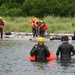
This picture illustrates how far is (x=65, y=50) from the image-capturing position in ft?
68.9

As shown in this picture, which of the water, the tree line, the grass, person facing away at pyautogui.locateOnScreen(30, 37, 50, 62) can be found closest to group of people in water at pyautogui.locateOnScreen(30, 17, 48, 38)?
the grass

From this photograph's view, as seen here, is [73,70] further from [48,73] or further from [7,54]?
[7,54]

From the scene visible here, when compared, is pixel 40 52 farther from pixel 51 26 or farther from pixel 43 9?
pixel 43 9

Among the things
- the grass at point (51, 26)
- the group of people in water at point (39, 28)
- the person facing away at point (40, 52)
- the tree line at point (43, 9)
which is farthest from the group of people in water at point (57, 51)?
the tree line at point (43, 9)

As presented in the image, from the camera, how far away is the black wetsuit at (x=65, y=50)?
2092cm

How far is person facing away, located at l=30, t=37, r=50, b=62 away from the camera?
810 inches

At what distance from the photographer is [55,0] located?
66.4 m

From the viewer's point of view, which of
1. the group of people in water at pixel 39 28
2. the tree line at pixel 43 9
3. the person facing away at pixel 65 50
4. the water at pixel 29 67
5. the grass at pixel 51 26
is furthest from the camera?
the tree line at pixel 43 9

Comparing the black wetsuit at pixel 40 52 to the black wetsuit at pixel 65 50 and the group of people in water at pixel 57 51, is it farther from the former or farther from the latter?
the black wetsuit at pixel 65 50

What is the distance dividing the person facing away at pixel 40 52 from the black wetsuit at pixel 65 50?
2.11 ft

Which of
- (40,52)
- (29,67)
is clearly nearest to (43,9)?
(40,52)

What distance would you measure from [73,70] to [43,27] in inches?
752

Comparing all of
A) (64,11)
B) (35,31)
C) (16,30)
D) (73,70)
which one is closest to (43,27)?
(35,31)

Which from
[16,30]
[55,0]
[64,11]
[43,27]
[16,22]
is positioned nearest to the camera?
[43,27]
